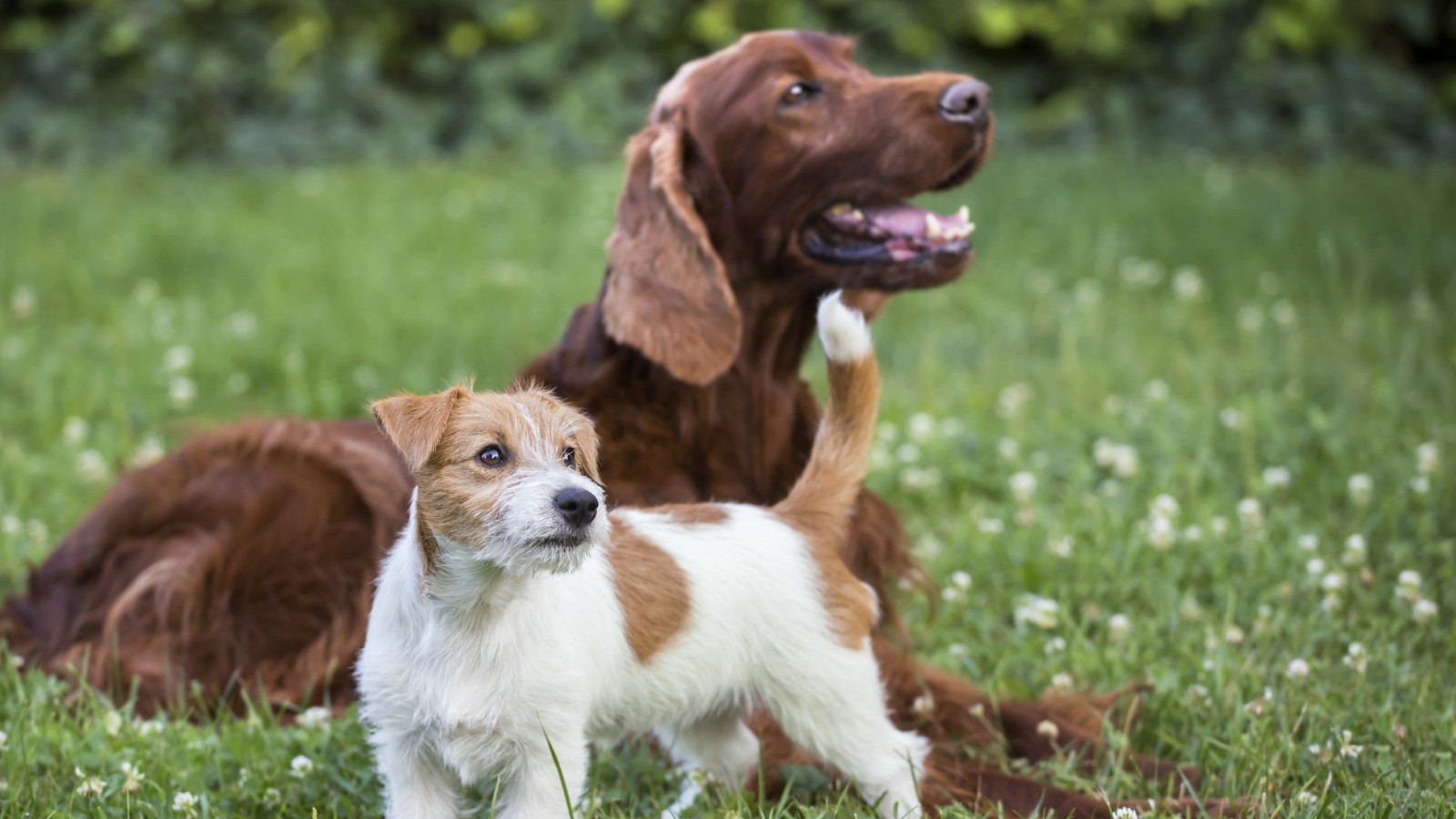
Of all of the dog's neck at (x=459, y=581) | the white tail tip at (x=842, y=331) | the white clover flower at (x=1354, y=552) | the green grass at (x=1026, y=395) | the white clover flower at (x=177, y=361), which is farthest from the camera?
the white clover flower at (x=177, y=361)

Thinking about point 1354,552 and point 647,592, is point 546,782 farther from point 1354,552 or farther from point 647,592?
point 1354,552

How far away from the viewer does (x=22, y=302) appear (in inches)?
233

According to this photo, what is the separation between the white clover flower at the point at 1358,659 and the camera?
300 centimetres

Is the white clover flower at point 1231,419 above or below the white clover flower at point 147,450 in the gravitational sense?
below

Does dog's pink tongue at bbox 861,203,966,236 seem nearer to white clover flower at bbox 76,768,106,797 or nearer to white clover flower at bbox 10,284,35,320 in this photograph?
white clover flower at bbox 76,768,106,797

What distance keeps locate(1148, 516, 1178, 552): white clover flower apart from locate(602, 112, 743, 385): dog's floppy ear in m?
1.25

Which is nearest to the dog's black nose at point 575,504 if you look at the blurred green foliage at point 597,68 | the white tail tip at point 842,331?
the white tail tip at point 842,331

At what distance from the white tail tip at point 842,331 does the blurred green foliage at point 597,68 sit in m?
6.56

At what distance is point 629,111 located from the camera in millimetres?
9133

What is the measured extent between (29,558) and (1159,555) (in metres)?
2.85

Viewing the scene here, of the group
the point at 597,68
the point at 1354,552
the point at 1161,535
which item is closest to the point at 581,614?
the point at 1161,535

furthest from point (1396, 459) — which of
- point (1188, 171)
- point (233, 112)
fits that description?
point (233, 112)

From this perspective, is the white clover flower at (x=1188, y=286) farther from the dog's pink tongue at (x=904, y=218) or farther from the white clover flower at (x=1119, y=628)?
the dog's pink tongue at (x=904, y=218)

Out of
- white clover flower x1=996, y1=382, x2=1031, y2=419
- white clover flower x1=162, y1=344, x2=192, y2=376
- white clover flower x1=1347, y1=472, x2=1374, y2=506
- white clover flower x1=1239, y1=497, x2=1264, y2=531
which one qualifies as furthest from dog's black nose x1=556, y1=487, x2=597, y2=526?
white clover flower x1=162, y1=344, x2=192, y2=376
